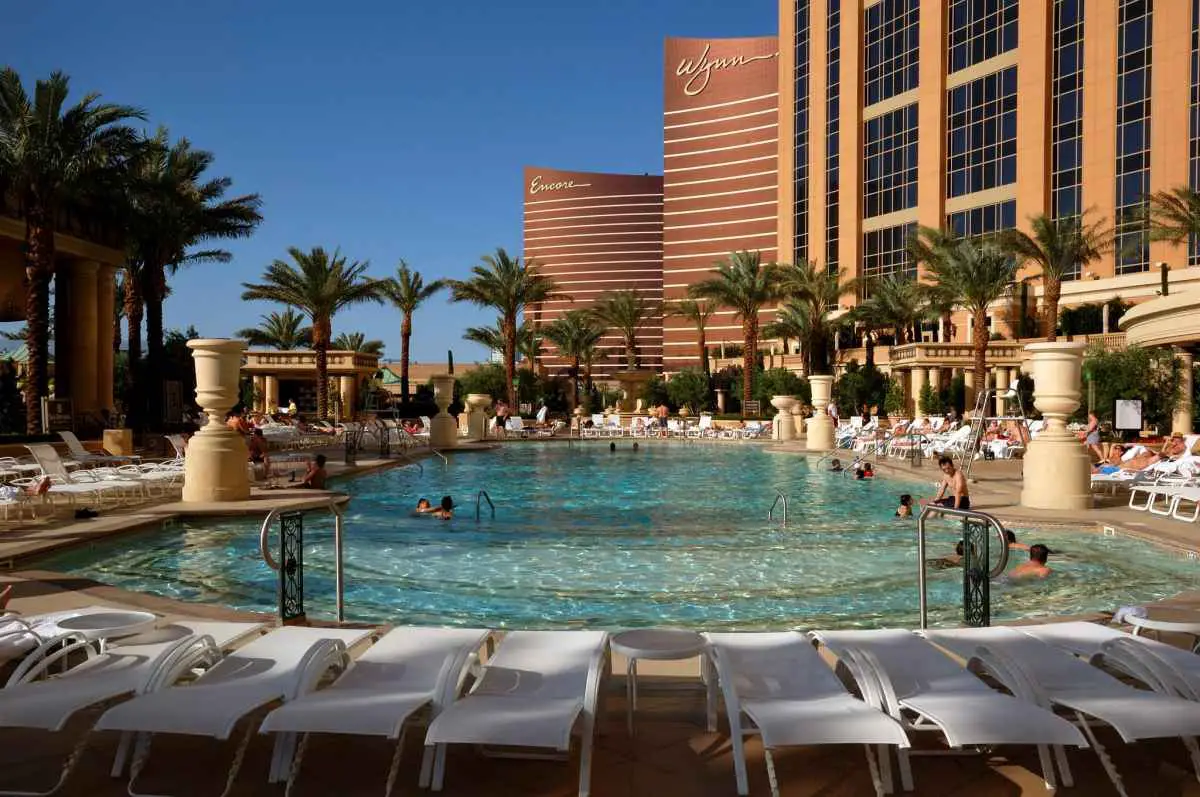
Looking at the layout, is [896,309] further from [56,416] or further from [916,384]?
A: [56,416]

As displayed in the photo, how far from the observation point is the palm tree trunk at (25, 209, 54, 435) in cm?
1867

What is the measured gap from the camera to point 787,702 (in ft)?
11.3

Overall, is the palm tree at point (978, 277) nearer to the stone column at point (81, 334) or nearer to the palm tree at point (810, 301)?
the palm tree at point (810, 301)

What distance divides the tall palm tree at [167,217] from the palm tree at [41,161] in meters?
1.53

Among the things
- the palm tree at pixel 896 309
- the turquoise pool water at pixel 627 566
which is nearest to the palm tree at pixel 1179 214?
the palm tree at pixel 896 309

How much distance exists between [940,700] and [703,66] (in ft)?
349

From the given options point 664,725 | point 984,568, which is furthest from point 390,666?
point 984,568

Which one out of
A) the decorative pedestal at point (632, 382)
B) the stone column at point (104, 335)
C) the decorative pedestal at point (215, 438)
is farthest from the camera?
the decorative pedestal at point (632, 382)

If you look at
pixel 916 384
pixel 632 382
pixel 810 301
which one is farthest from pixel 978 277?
pixel 632 382

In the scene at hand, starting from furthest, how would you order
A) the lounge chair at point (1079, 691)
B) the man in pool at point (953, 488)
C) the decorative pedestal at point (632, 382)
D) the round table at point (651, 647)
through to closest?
the decorative pedestal at point (632, 382)
the man in pool at point (953, 488)
the round table at point (651, 647)
the lounge chair at point (1079, 691)

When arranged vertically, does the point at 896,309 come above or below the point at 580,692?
above

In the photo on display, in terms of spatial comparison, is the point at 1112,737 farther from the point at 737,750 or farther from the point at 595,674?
the point at 595,674

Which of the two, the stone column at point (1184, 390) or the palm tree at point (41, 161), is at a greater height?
the palm tree at point (41, 161)

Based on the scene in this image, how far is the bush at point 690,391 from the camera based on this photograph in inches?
1849
